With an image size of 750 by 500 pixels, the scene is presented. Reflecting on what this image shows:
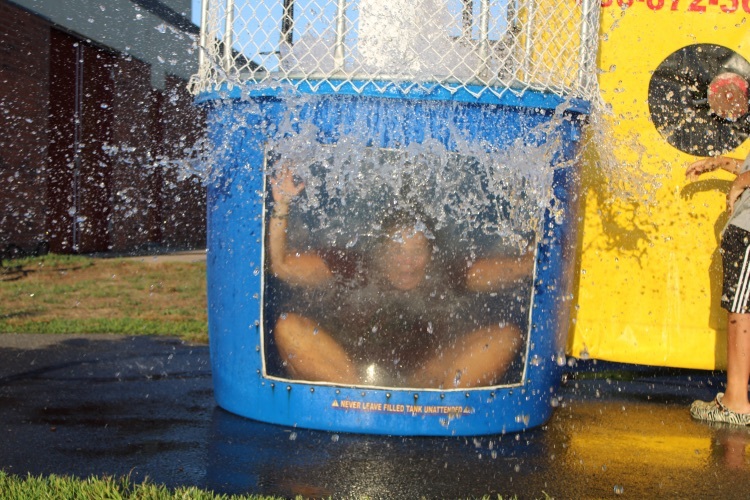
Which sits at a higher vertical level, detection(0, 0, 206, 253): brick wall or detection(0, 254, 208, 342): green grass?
detection(0, 0, 206, 253): brick wall

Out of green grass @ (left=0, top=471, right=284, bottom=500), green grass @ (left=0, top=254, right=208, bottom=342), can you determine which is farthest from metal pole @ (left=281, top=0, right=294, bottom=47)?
green grass @ (left=0, top=254, right=208, bottom=342)

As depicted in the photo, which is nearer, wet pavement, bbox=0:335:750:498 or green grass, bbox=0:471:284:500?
green grass, bbox=0:471:284:500

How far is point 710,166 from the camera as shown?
13.2ft

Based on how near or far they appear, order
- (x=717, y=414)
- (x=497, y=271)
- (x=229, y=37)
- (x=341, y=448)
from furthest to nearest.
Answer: (x=717, y=414)
(x=229, y=37)
(x=497, y=271)
(x=341, y=448)

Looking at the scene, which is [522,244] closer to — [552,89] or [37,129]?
[552,89]

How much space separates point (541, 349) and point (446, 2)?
139cm

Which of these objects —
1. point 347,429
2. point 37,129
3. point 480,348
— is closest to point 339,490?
point 347,429

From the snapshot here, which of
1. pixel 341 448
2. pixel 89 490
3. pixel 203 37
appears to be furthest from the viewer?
pixel 203 37

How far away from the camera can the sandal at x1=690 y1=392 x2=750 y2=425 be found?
384cm

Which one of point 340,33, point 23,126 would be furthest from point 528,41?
point 23,126

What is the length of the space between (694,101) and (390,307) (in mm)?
2390

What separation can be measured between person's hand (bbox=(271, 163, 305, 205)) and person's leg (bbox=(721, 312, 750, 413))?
203 cm

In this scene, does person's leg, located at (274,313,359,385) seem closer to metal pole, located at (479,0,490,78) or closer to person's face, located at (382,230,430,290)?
person's face, located at (382,230,430,290)

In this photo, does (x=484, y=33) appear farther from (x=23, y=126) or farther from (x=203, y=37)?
(x=23, y=126)
